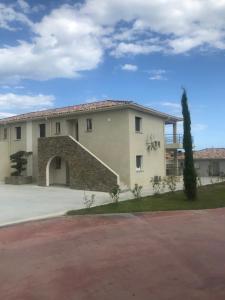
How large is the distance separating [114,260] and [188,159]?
544 inches

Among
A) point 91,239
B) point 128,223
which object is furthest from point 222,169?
point 91,239

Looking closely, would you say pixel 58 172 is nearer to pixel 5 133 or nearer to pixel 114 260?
pixel 5 133

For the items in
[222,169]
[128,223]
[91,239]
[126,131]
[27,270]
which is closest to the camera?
[27,270]

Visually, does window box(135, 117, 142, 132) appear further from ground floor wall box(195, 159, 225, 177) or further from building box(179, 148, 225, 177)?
ground floor wall box(195, 159, 225, 177)

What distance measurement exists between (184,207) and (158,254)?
971cm

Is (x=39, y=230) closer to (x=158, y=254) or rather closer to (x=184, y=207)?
(x=158, y=254)

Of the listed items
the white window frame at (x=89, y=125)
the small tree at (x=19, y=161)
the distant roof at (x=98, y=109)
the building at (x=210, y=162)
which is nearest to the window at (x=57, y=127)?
the distant roof at (x=98, y=109)

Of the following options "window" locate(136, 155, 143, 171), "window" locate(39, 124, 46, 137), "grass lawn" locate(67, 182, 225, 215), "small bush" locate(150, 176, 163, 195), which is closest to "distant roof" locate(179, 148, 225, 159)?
"window" locate(136, 155, 143, 171)

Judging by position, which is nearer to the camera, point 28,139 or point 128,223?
point 128,223

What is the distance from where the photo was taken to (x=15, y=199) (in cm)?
2317

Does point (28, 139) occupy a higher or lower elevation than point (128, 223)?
higher

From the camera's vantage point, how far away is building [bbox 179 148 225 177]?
48991 millimetres

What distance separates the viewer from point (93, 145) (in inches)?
1252

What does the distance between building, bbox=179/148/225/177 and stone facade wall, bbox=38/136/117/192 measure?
20007mm
